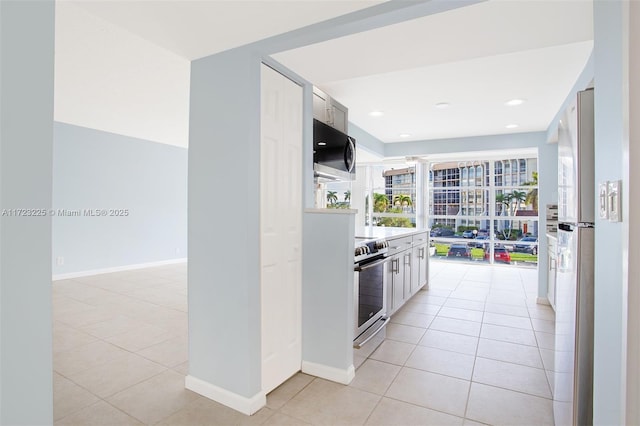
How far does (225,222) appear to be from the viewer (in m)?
2.09

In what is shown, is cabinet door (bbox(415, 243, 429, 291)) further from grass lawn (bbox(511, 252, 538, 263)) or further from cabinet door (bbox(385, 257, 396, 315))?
grass lawn (bbox(511, 252, 538, 263))

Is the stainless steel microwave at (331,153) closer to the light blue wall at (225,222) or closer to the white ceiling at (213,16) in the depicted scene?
the light blue wall at (225,222)

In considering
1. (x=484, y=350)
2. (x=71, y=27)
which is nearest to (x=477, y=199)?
(x=484, y=350)

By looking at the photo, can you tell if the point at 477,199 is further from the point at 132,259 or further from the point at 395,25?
→ the point at 132,259

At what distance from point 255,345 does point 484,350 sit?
6.74 feet

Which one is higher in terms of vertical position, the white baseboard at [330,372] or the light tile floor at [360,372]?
the white baseboard at [330,372]

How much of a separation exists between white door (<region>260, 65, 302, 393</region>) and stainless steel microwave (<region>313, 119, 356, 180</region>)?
0.35m

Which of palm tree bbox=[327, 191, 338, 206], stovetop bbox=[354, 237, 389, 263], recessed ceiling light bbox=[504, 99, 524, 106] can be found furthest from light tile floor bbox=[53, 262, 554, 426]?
recessed ceiling light bbox=[504, 99, 524, 106]

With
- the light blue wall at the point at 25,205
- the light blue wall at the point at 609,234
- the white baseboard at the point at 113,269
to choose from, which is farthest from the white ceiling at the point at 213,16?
the white baseboard at the point at 113,269

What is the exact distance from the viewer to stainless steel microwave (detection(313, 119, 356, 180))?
2.83 m

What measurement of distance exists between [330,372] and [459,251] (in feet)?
20.6

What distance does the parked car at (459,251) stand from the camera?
782cm

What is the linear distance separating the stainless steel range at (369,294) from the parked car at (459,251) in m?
5.18

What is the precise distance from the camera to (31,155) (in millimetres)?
905
